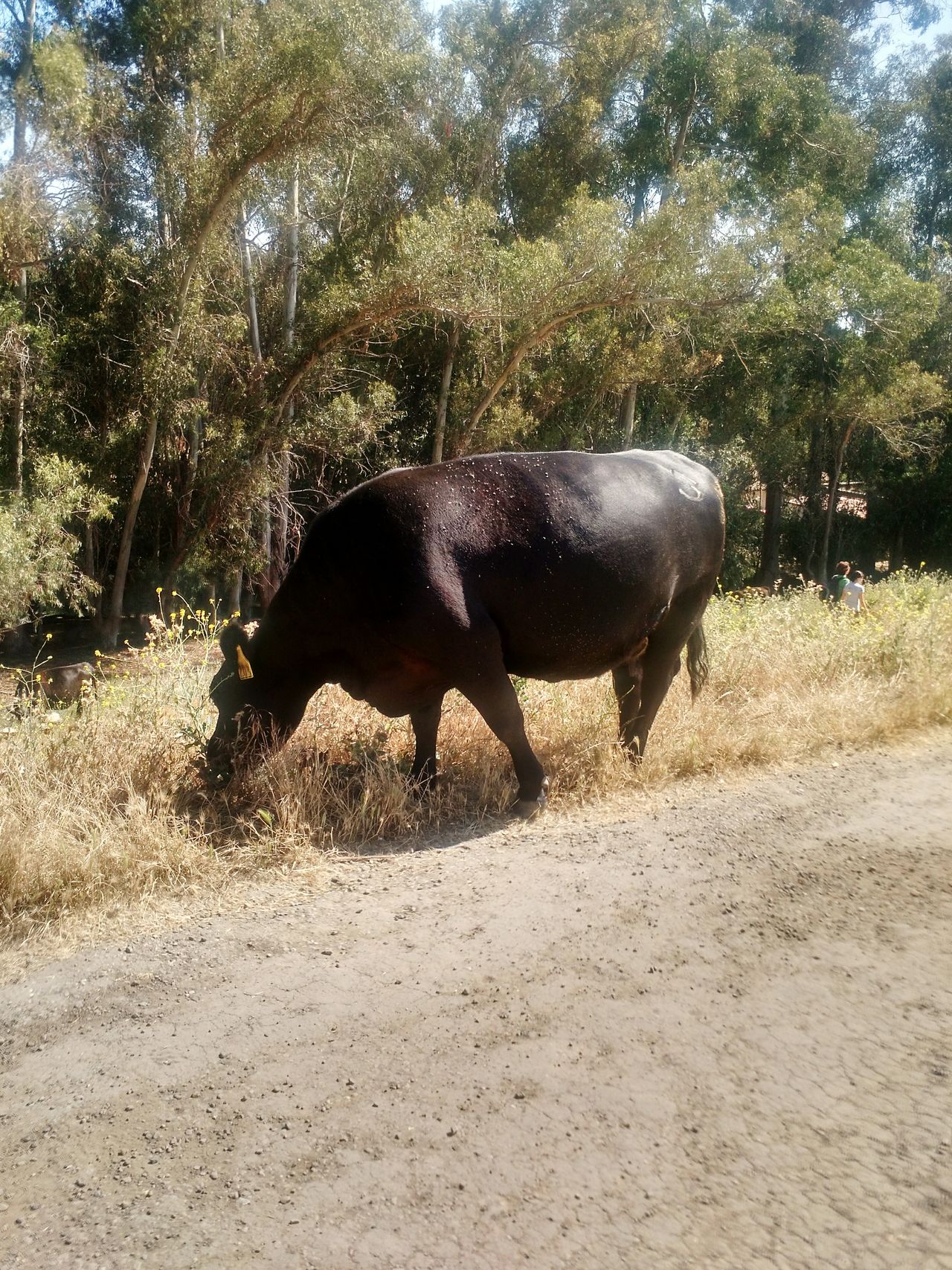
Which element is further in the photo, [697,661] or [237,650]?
[697,661]

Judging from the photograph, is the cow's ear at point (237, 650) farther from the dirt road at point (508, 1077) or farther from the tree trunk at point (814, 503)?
the tree trunk at point (814, 503)

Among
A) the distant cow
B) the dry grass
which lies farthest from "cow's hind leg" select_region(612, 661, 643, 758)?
the distant cow

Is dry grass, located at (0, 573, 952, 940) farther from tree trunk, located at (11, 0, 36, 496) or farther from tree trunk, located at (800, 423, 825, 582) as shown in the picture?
tree trunk, located at (800, 423, 825, 582)

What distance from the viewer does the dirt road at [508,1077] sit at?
2439mm

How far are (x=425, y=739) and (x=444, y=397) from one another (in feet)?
43.3

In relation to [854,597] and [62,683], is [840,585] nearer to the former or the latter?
[854,597]

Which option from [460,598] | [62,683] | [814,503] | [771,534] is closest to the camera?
[460,598]

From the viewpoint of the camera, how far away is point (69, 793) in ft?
15.9

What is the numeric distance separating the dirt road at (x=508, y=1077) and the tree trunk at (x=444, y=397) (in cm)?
1411

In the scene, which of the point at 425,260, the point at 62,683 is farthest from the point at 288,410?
the point at 62,683

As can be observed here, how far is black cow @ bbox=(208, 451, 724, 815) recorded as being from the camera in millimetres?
5113

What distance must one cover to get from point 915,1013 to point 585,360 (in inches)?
649

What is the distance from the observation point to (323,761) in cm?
557

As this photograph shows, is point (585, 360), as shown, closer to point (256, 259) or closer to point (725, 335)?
point (725, 335)
